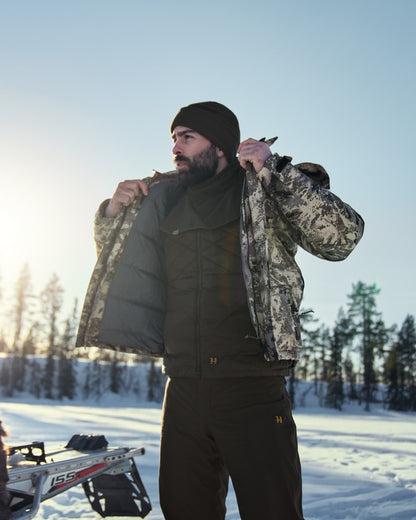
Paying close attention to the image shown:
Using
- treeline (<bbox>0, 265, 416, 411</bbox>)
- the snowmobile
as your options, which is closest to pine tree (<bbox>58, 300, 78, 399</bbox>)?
treeline (<bbox>0, 265, 416, 411</bbox>)

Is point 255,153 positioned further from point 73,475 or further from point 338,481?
point 338,481

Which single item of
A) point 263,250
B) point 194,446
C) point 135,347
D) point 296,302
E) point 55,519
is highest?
point 263,250

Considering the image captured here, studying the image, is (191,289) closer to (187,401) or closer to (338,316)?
(187,401)

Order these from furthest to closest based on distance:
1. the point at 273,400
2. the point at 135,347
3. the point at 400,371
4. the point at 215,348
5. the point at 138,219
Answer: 1. the point at 400,371
2. the point at 138,219
3. the point at 135,347
4. the point at 215,348
5. the point at 273,400

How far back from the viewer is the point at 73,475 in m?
3.20

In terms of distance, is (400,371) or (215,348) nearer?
(215,348)

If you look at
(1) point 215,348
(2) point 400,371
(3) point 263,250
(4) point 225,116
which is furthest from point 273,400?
(2) point 400,371

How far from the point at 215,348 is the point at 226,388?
7.8 inches

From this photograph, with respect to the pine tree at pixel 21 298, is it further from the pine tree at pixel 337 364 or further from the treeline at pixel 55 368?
the pine tree at pixel 337 364

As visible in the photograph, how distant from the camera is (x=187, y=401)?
2324mm

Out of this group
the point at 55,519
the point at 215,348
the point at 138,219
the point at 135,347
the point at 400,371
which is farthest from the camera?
the point at 400,371

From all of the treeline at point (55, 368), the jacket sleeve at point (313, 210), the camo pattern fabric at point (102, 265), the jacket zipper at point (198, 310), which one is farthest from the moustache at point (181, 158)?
the treeline at point (55, 368)

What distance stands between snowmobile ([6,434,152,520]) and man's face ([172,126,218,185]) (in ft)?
6.93

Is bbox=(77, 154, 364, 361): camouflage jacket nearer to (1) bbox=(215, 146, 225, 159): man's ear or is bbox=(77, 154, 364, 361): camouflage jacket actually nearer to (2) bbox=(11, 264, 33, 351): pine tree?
(1) bbox=(215, 146, 225, 159): man's ear
